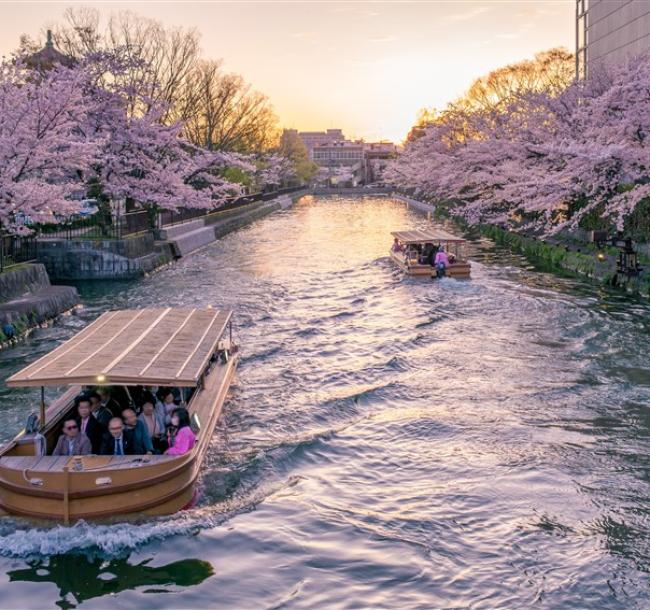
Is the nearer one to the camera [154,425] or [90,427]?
[90,427]

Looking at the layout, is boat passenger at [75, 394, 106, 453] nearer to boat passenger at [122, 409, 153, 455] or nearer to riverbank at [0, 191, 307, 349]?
boat passenger at [122, 409, 153, 455]

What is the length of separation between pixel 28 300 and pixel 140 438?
1544 cm

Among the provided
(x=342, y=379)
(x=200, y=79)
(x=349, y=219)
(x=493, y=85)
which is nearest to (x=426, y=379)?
(x=342, y=379)

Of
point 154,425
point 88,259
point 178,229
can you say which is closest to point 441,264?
point 88,259

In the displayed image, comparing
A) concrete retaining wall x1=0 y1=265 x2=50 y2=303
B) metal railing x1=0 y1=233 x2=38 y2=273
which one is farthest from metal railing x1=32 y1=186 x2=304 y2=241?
concrete retaining wall x1=0 y1=265 x2=50 y2=303

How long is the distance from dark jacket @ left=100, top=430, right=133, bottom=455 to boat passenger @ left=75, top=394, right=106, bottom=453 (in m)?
0.28

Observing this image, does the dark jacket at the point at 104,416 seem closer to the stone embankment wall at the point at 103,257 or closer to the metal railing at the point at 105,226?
the stone embankment wall at the point at 103,257

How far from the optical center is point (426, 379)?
64.2 ft

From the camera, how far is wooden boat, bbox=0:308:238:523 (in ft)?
35.7

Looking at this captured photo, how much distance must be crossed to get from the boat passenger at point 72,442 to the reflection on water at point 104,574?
63.8 inches

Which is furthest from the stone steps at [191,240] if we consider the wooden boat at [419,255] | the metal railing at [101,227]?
the wooden boat at [419,255]

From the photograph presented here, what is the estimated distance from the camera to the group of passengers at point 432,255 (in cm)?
3419

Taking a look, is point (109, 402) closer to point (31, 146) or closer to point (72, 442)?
point (72, 442)

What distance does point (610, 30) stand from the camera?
187ft
